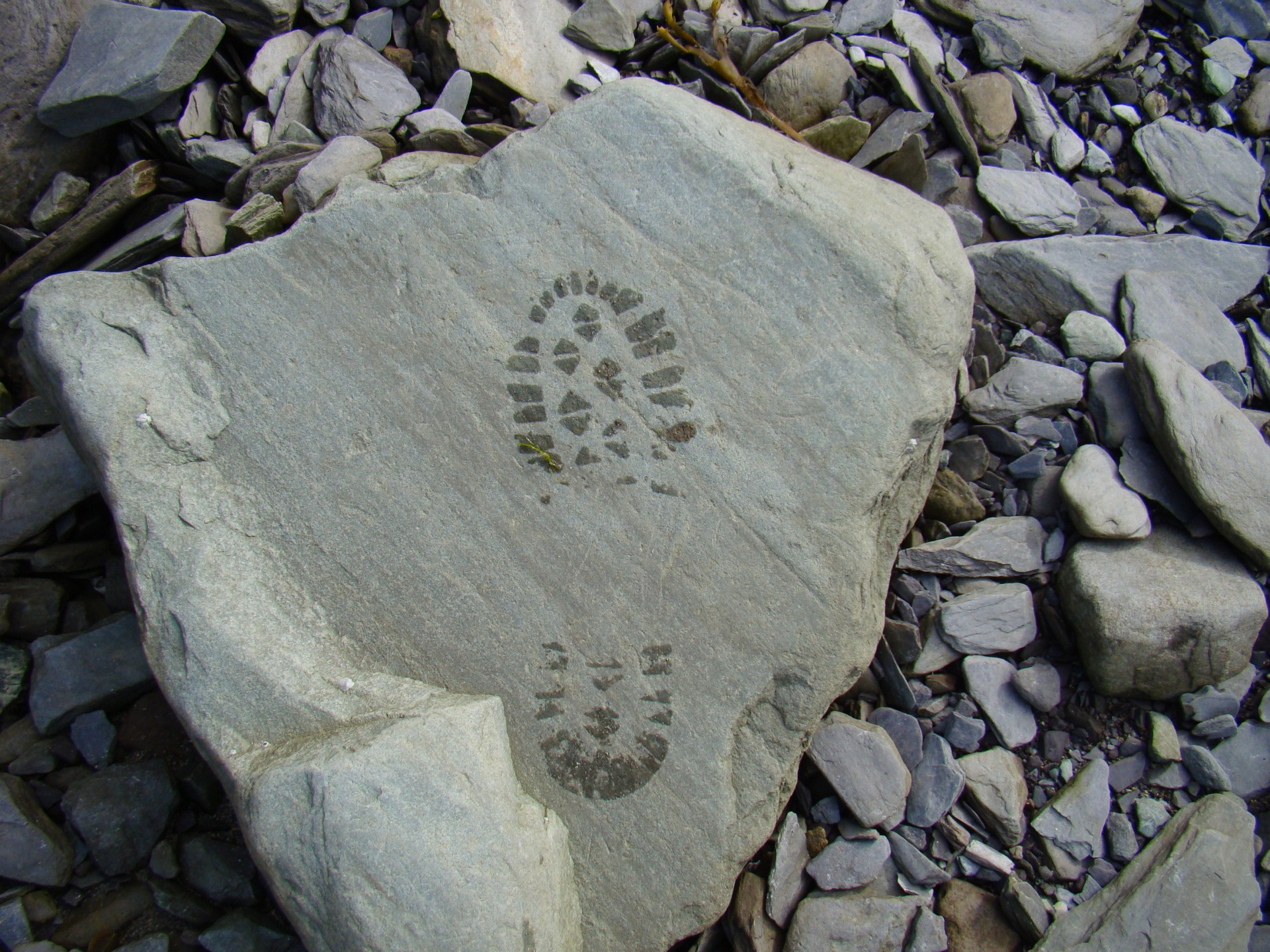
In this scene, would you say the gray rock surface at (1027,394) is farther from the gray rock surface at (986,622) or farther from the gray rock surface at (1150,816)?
the gray rock surface at (1150,816)

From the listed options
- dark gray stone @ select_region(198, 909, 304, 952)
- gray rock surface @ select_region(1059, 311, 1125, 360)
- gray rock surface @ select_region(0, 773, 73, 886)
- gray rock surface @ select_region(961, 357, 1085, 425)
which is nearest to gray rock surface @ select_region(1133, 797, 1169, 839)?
gray rock surface @ select_region(961, 357, 1085, 425)

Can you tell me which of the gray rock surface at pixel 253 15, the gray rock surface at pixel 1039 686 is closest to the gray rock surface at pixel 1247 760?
the gray rock surface at pixel 1039 686

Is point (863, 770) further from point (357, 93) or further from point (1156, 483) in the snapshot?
point (357, 93)

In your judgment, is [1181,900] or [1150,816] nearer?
[1181,900]

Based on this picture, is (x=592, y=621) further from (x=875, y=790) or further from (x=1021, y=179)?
(x=1021, y=179)

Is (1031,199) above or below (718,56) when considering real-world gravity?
below

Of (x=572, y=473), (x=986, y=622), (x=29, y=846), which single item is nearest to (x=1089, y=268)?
(x=986, y=622)

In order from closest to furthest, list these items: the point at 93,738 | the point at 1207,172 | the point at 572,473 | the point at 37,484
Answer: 1. the point at 572,473
2. the point at 93,738
3. the point at 37,484
4. the point at 1207,172
